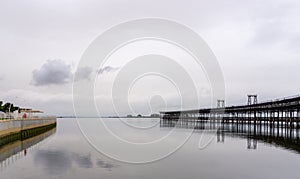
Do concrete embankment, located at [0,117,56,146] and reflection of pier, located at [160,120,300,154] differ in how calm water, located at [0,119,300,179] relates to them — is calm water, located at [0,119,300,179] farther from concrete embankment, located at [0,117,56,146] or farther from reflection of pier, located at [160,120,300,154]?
reflection of pier, located at [160,120,300,154]

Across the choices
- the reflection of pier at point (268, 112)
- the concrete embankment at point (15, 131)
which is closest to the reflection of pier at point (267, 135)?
the reflection of pier at point (268, 112)

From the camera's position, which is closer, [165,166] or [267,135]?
[165,166]

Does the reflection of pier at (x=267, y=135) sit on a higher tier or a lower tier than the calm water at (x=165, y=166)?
lower

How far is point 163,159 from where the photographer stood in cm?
2516

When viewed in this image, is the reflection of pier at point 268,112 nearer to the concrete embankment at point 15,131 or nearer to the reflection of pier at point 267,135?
the reflection of pier at point 267,135

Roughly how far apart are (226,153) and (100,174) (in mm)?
14333

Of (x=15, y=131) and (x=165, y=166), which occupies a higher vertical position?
(x=15, y=131)

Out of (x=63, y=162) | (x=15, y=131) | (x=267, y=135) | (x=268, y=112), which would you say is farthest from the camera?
(x=268, y=112)

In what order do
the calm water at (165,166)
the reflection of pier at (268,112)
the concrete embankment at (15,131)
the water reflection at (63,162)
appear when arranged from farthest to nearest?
the reflection of pier at (268,112), the concrete embankment at (15,131), the water reflection at (63,162), the calm water at (165,166)

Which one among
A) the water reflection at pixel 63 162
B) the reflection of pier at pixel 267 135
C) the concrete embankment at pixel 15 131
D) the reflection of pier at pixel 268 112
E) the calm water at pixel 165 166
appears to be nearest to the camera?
the calm water at pixel 165 166

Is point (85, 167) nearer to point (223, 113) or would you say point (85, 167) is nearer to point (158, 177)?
point (158, 177)

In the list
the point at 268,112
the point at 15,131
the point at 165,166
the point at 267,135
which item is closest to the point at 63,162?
the point at 165,166

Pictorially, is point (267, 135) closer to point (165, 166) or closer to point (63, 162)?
point (165, 166)

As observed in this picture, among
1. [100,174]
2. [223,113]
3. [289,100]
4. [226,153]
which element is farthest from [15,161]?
[223,113]
